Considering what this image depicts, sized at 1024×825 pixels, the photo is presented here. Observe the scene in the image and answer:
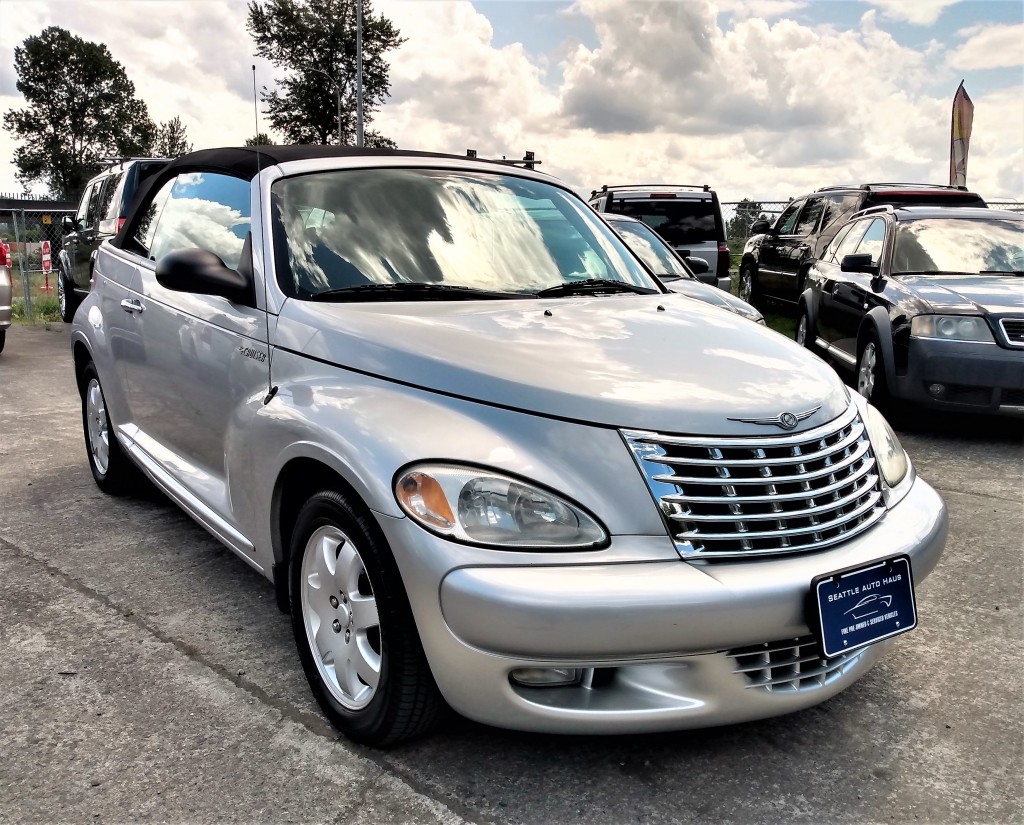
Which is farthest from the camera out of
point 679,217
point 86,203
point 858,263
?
point 86,203

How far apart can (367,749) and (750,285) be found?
450 inches

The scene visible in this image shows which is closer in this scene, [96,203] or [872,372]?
[872,372]

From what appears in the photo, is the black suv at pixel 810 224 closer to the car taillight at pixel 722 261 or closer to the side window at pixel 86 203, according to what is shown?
the car taillight at pixel 722 261

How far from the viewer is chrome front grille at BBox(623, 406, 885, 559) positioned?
236cm

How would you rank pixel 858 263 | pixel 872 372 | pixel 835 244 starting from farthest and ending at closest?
1. pixel 835 244
2. pixel 858 263
3. pixel 872 372

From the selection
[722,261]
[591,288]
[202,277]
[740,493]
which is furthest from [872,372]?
[202,277]

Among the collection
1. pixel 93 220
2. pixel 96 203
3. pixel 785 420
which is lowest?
pixel 785 420

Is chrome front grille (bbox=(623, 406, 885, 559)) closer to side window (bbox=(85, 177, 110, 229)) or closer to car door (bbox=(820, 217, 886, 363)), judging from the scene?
car door (bbox=(820, 217, 886, 363))

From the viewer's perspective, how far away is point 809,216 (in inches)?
452

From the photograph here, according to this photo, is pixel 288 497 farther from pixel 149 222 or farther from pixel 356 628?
pixel 149 222

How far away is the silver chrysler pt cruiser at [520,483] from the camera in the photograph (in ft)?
7.45

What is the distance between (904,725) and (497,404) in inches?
61.1

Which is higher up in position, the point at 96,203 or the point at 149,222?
the point at 96,203

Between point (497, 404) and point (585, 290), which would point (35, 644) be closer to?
point (497, 404)
